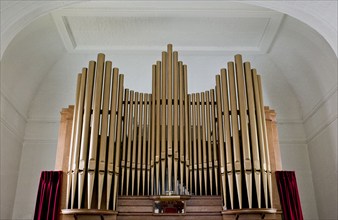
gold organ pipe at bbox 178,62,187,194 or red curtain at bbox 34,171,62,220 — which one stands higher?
gold organ pipe at bbox 178,62,187,194

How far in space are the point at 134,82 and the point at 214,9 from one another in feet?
6.36

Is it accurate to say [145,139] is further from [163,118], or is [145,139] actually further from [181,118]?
[181,118]

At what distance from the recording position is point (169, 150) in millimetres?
4875

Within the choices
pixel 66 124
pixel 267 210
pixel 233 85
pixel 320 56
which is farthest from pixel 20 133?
pixel 320 56

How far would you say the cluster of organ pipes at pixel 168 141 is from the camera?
4.70 m

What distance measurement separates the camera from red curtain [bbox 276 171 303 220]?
5281mm

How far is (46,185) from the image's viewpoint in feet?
17.2

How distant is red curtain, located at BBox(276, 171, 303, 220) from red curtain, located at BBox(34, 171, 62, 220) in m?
3.07

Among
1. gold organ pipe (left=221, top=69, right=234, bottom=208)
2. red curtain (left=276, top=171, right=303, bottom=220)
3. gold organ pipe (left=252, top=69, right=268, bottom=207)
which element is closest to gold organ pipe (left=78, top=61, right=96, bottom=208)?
gold organ pipe (left=221, top=69, right=234, bottom=208)

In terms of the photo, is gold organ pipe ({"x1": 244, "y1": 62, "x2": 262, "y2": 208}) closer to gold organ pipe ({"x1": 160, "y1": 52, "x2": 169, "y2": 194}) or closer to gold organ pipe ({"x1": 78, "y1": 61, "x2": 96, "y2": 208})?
gold organ pipe ({"x1": 160, "y1": 52, "x2": 169, "y2": 194})

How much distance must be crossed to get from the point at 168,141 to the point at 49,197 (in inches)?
72.8

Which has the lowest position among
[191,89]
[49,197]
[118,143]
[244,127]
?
[49,197]

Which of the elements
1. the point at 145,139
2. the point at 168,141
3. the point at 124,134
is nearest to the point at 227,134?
the point at 168,141

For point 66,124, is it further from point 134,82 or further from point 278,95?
point 278,95
